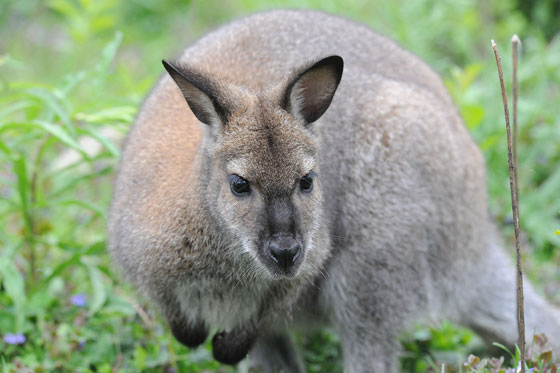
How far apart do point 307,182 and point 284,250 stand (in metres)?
0.40

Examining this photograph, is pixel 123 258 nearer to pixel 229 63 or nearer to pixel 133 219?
pixel 133 219

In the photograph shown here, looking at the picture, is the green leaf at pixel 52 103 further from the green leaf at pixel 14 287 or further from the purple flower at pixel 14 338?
the purple flower at pixel 14 338

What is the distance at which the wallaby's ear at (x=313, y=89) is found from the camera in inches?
130

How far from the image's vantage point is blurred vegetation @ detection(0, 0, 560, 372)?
14.2 feet

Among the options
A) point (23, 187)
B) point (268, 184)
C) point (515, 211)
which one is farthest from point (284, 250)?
point (23, 187)

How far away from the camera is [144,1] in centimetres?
963

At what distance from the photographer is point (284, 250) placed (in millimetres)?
3115

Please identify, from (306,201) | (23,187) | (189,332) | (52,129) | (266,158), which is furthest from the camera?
(23,187)

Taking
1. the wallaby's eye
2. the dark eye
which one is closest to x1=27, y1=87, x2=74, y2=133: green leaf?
the wallaby's eye

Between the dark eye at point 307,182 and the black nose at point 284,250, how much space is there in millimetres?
302

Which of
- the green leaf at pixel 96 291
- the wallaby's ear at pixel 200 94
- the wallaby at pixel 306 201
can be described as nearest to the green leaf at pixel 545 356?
the wallaby at pixel 306 201

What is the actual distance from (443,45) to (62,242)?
4.96m

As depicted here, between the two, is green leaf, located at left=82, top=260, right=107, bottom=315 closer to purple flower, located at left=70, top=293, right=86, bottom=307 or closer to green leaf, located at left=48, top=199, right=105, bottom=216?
purple flower, located at left=70, top=293, right=86, bottom=307

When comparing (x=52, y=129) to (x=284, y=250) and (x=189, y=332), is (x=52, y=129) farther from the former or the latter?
(x=284, y=250)
